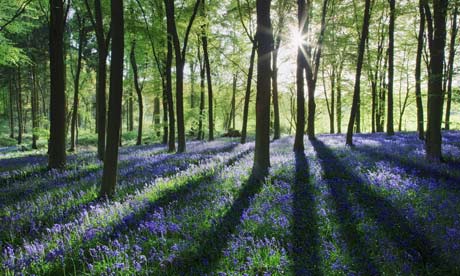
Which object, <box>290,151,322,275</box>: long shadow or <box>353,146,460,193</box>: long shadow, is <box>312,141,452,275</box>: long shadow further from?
<box>353,146,460,193</box>: long shadow

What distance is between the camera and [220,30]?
2627 centimetres

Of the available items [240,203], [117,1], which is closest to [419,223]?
[240,203]

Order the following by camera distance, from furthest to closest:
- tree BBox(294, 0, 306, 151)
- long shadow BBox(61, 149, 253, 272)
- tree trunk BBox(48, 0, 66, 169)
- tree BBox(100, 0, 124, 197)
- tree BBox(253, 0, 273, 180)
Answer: tree BBox(294, 0, 306, 151), tree trunk BBox(48, 0, 66, 169), tree BBox(253, 0, 273, 180), tree BBox(100, 0, 124, 197), long shadow BBox(61, 149, 253, 272)

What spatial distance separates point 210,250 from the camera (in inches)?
158

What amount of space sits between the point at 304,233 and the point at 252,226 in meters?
0.78

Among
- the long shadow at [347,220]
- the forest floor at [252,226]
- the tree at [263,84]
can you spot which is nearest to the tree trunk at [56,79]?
the forest floor at [252,226]

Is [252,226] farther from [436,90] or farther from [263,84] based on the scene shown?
[436,90]

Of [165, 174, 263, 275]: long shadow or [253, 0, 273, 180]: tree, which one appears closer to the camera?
[165, 174, 263, 275]: long shadow

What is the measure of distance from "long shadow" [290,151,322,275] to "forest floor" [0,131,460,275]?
2 centimetres

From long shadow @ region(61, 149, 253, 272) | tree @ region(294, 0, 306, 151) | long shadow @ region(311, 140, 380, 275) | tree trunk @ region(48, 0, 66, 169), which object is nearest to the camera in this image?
long shadow @ region(311, 140, 380, 275)

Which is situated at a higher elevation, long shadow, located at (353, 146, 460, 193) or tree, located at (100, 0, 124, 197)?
tree, located at (100, 0, 124, 197)

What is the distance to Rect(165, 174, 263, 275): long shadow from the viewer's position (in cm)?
357

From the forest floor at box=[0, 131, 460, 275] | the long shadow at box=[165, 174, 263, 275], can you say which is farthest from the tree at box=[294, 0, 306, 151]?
the long shadow at box=[165, 174, 263, 275]

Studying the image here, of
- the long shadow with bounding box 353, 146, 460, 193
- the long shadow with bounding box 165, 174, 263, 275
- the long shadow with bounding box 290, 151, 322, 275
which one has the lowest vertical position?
the long shadow with bounding box 165, 174, 263, 275
